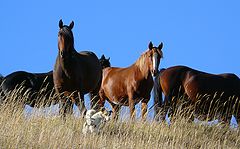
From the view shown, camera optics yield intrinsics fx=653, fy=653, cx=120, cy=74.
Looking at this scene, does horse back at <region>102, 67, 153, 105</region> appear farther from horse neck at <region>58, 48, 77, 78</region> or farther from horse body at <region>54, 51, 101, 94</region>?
horse neck at <region>58, 48, 77, 78</region>

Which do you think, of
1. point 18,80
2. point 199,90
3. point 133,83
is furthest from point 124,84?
point 18,80

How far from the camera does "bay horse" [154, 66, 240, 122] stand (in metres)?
15.7

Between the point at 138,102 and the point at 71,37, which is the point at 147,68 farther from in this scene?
the point at 71,37

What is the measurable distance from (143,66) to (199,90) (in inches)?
61.8

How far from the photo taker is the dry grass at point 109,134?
1048cm

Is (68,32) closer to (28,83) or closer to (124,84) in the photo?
(28,83)

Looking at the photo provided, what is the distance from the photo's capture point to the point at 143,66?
16594 mm

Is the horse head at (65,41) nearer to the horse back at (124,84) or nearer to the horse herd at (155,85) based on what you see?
the horse herd at (155,85)

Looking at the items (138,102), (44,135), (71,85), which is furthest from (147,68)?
(44,135)

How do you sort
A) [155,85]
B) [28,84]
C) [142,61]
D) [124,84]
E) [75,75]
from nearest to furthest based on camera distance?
[75,75], [28,84], [155,85], [142,61], [124,84]

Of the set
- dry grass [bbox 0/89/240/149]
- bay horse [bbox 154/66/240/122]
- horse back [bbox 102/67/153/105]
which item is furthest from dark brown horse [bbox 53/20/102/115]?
horse back [bbox 102/67/153/105]

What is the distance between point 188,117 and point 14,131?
501 centimetres

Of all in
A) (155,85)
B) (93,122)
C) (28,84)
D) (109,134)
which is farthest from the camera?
(155,85)

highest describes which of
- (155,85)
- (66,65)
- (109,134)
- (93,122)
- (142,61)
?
(142,61)
